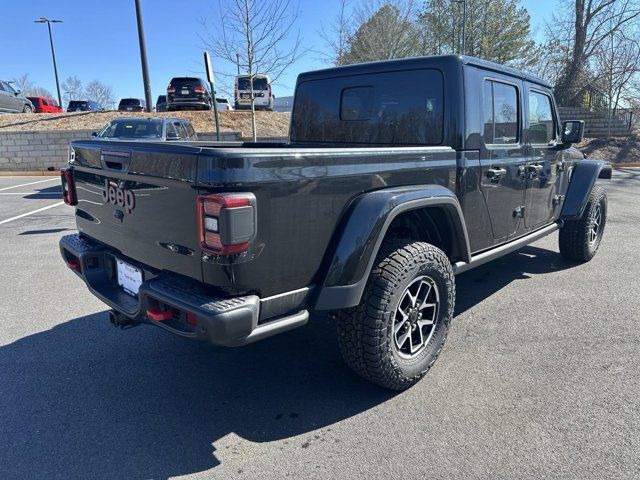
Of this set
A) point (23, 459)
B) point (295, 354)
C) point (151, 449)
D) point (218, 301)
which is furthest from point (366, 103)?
point (23, 459)

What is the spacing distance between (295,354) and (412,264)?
1.23 metres

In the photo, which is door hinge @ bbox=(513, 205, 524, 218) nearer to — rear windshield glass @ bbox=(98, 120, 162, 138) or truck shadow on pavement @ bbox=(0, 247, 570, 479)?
truck shadow on pavement @ bbox=(0, 247, 570, 479)

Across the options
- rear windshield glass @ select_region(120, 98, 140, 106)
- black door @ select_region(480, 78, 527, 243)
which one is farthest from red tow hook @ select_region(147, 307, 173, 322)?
rear windshield glass @ select_region(120, 98, 140, 106)

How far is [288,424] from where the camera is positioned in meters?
2.68

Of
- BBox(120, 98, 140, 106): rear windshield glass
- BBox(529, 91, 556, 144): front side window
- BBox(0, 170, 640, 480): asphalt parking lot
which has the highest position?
BBox(120, 98, 140, 106): rear windshield glass

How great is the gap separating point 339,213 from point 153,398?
5.45 feet

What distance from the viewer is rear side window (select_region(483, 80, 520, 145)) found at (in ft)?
11.7

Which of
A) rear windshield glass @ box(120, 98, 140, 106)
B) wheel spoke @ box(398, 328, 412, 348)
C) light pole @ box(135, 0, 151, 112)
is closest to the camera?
wheel spoke @ box(398, 328, 412, 348)

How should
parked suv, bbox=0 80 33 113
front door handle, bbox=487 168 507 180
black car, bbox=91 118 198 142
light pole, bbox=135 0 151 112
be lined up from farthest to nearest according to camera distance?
parked suv, bbox=0 80 33 113 → light pole, bbox=135 0 151 112 → black car, bbox=91 118 198 142 → front door handle, bbox=487 168 507 180

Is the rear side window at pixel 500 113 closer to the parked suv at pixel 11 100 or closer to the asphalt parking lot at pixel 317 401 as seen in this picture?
the asphalt parking lot at pixel 317 401

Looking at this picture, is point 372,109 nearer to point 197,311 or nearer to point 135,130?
point 197,311

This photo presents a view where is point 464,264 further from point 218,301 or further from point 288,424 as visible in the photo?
point 218,301

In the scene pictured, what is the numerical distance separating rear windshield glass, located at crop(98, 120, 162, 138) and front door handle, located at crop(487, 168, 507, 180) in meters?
8.20

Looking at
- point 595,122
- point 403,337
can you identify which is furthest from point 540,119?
point 595,122
